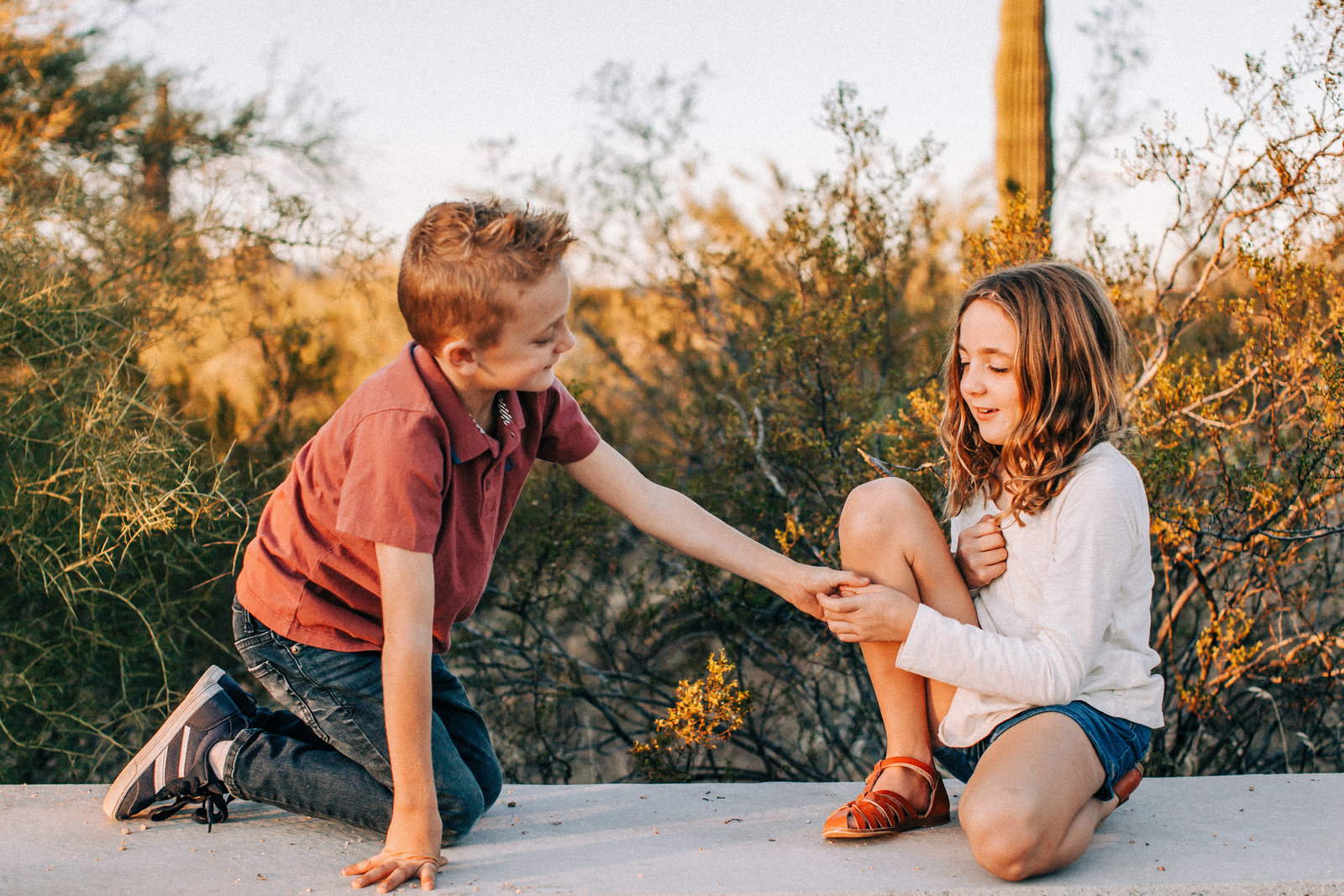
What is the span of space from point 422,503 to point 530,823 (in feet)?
2.32

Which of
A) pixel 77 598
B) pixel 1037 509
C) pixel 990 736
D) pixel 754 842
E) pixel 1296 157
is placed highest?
pixel 1296 157

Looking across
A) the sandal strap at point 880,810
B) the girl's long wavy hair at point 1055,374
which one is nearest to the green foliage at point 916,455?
the girl's long wavy hair at point 1055,374

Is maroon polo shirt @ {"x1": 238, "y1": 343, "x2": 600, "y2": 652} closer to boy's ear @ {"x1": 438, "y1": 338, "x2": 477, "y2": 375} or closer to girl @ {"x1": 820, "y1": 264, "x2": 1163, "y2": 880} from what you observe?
boy's ear @ {"x1": 438, "y1": 338, "x2": 477, "y2": 375}

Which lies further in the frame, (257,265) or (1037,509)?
(257,265)

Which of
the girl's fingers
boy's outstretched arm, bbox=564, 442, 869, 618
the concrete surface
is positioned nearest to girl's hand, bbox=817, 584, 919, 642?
the girl's fingers

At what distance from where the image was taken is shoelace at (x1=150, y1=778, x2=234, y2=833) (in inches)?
72.9

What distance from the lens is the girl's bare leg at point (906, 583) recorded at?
1832mm

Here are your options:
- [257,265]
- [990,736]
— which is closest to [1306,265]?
[990,736]

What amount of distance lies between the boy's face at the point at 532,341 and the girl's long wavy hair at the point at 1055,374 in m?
0.83

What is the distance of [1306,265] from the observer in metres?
2.47

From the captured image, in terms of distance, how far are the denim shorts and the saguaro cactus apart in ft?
8.97

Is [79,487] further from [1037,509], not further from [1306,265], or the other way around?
[1306,265]

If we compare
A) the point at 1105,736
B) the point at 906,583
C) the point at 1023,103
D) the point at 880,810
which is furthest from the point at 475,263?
the point at 1023,103

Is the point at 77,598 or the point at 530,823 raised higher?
the point at 77,598
